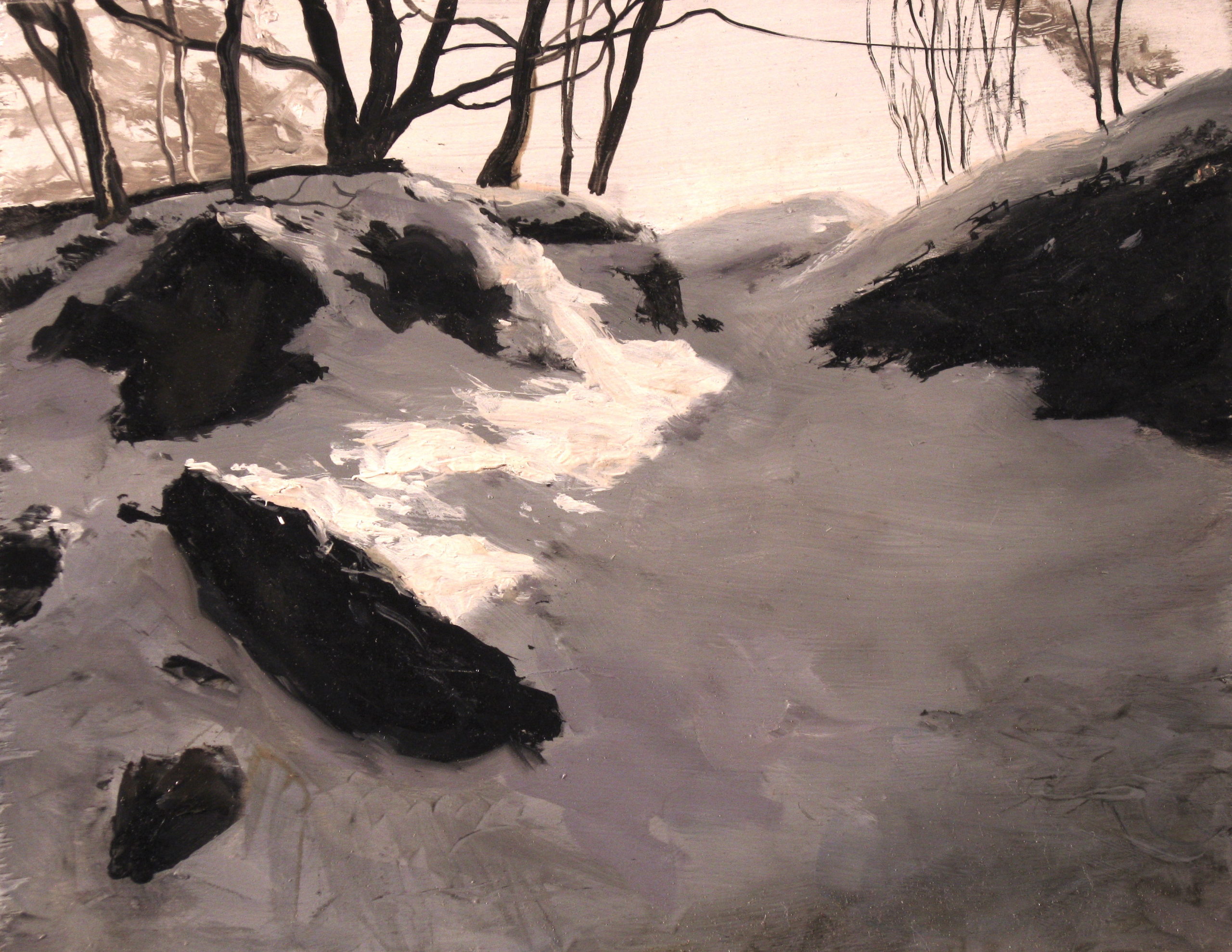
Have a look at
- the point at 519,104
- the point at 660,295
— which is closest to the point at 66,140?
the point at 519,104

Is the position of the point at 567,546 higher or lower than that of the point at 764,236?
lower

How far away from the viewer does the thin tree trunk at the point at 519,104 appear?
3.83 feet

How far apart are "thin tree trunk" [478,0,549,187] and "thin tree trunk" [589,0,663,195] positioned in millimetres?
133

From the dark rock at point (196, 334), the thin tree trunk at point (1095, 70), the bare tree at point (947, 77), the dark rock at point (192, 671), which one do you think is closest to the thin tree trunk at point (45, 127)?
the dark rock at point (196, 334)

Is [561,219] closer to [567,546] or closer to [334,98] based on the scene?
[334,98]

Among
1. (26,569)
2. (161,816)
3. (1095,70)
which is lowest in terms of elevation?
(161,816)

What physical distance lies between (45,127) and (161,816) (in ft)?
3.71

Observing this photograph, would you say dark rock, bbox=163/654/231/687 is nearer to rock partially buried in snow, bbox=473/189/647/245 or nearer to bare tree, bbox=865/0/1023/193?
rock partially buried in snow, bbox=473/189/647/245

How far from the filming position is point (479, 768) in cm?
110

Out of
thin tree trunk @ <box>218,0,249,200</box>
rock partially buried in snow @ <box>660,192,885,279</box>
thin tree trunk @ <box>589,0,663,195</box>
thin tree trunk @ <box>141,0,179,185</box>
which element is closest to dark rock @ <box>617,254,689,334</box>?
rock partially buried in snow @ <box>660,192,885,279</box>

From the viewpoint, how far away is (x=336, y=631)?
3.58 ft

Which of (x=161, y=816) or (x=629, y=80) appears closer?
(x=161, y=816)

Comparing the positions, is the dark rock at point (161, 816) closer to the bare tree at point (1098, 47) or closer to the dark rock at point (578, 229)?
the dark rock at point (578, 229)

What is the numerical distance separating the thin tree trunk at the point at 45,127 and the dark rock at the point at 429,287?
49cm
